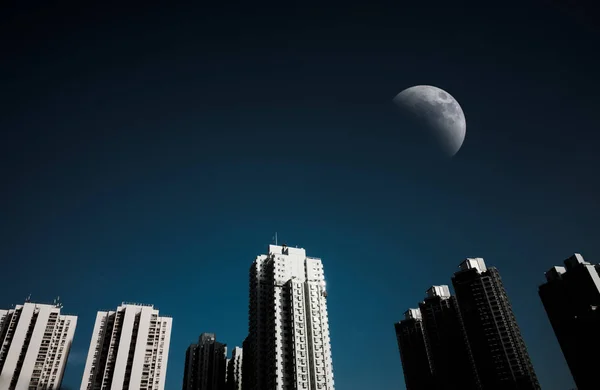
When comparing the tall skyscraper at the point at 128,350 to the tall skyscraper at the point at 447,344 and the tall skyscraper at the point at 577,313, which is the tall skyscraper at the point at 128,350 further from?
the tall skyscraper at the point at 577,313

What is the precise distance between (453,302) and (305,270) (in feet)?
192

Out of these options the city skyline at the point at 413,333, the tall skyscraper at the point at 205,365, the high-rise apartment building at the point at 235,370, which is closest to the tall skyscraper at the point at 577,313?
the city skyline at the point at 413,333

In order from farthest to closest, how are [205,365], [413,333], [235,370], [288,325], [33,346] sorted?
[413,333]
[205,365]
[235,370]
[33,346]
[288,325]

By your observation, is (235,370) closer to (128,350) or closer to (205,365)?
(205,365)

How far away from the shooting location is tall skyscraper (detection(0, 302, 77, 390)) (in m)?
90.6

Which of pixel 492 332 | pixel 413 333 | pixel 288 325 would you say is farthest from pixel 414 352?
pixel 288 325

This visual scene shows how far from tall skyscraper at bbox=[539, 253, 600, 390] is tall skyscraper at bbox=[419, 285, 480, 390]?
26.6 m

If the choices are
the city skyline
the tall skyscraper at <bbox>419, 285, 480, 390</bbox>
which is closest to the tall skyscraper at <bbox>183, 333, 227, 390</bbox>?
the city skyline

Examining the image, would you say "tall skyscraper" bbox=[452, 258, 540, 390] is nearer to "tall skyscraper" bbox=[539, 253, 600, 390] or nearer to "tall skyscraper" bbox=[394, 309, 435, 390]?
"tall skyscraper" bbox=[539, 253, 600, 390]

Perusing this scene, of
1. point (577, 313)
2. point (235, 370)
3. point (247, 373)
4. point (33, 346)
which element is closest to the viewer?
point (33, 346)

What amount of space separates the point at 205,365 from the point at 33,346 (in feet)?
139

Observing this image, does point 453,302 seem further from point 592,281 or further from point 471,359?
point 592,281

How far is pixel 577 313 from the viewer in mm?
98562

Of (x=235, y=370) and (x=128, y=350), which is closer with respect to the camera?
(x=128, y=350)
